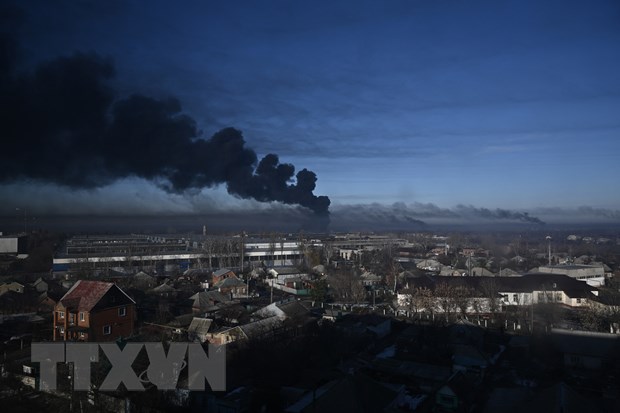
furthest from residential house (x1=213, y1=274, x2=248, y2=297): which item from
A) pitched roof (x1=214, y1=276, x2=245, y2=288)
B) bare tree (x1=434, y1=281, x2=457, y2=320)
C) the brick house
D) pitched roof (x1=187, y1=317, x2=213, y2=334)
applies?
bare tree (x1=434, y1=281, x2=457, y2=320)

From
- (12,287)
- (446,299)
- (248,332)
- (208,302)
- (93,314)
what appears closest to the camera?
(248,332)

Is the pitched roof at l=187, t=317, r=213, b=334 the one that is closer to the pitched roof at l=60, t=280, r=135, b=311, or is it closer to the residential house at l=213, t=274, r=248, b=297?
the pitched roof at l=60, t=280, r=135, b=311

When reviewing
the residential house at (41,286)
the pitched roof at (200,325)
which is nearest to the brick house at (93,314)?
the pitched roof at (200,325)

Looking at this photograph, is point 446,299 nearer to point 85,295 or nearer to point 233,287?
point 233,287

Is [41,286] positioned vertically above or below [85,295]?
below

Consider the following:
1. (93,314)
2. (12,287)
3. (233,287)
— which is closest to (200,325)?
(93,314)

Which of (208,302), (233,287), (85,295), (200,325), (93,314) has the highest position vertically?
(85,295)

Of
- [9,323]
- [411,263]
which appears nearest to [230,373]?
[9,323]

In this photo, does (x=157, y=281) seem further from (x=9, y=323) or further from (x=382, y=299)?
(x=382, y=299)
